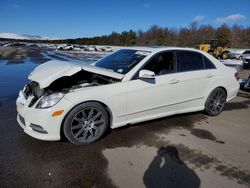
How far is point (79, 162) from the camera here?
3275mm

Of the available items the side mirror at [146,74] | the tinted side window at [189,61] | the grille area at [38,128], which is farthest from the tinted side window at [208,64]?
the grille area at [38,128]

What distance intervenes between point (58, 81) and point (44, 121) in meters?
0.96

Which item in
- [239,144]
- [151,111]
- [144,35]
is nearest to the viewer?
[239,144]

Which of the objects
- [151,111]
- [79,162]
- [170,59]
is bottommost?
[79,162]

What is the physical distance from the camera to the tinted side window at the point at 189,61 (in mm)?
4770

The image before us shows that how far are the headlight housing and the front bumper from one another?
0.21 ft

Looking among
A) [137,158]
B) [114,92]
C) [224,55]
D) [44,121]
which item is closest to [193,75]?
[114,92]

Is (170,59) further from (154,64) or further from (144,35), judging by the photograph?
(144,35)

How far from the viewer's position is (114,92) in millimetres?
3891

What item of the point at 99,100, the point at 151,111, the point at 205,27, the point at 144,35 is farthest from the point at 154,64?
the point at 144,35

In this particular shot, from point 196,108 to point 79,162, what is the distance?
290cm

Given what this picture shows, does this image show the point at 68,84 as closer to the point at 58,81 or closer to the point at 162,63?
the point at 58,81

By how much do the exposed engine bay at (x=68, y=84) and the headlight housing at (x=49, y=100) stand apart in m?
0.14

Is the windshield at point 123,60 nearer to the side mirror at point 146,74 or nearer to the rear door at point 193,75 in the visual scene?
the side mirror at point 146,74
